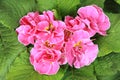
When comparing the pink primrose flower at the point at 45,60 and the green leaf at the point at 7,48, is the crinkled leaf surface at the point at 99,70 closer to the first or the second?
the pink primrose flower at the point at 45,60

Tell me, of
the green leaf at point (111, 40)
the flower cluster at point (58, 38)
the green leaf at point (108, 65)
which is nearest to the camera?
the flower cluster at point (58, 38)

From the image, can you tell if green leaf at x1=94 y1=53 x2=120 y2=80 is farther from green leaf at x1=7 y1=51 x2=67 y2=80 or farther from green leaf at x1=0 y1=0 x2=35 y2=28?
green leaf at x1=0 y1=0 x2=35 y2=28

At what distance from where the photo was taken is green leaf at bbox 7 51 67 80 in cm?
136

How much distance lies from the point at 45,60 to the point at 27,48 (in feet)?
0.60

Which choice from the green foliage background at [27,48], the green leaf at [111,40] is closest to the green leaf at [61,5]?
the green foliage background at [27,48]

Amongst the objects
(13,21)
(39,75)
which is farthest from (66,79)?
A: (13,21)

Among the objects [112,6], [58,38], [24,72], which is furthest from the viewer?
[112,6]

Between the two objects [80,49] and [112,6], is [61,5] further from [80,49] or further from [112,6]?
[112,6]

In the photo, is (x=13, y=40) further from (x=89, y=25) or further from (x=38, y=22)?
(x=89, y=25)

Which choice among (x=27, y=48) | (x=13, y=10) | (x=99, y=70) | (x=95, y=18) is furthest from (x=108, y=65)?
(x=13, y=10)

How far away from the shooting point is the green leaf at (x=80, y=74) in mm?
1400

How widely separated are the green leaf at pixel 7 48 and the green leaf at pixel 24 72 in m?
0.06

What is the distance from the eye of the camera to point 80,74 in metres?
1.41

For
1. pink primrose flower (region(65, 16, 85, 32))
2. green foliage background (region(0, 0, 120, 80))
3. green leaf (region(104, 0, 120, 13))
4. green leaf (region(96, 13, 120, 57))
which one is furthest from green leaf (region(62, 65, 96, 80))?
green leaf (region(104, 0, 120, 13))
